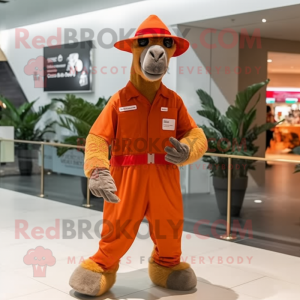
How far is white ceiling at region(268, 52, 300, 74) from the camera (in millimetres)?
9172

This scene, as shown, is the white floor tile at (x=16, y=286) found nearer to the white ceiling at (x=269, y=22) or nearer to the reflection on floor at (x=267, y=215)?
the reflection on floor at (x=267, y=215)

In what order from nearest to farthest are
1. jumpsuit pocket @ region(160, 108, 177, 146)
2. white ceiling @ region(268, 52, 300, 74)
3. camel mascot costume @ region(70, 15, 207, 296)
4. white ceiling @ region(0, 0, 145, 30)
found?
camel mascot costume @ region(70, 15, 207, 296) → jumpsuit pocket @ region(160, 108, 177, 146) → white ceiling @ region(0, 0, 145, 30) → white ceiling @ region(268, 52, 300, 74)

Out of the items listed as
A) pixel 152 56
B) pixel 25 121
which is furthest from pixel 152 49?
pixel 25 121

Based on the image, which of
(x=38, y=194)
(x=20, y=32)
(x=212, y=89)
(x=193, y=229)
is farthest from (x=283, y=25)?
(x=20, y=32)

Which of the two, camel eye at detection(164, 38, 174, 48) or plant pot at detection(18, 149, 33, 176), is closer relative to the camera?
camel eye at detection(164, 38, 174, 48)

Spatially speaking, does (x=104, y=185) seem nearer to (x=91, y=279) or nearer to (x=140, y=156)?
(x=140, y=156)

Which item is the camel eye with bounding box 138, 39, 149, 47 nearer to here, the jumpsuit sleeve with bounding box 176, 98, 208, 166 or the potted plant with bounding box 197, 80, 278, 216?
the jumpsuit sleeve with bounding box 176, 98, 208, 166

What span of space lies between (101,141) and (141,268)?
139 cm

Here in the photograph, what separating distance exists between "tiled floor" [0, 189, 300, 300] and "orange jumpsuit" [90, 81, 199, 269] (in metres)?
0.43

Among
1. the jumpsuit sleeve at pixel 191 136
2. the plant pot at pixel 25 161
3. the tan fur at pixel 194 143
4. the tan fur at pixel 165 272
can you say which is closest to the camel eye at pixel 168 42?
the jumpsuit sleeve at pixel 191 136

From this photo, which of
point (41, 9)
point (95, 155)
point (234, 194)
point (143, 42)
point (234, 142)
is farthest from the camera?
point (41, 9)

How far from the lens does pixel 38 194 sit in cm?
819

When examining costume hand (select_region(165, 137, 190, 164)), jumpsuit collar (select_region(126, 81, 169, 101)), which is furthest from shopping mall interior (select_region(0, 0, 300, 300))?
costume hand (select_region(165, 137, 190, 164))

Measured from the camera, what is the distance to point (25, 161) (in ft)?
28.3
